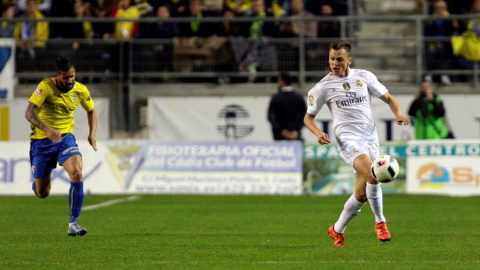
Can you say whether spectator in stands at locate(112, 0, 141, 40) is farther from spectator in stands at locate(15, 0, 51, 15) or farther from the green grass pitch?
the green grass pitch

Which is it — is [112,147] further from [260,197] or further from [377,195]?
[377,195]

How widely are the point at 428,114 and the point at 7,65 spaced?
8808 mm

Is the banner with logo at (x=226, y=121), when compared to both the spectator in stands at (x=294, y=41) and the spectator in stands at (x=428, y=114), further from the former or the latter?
the spectator in stands at (x=428, y=114)

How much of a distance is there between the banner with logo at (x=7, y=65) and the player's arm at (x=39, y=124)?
9906 millimetres

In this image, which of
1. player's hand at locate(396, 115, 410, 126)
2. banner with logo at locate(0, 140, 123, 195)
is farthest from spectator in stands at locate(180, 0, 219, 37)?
player's hand at locate(396, 115, 410, 126)

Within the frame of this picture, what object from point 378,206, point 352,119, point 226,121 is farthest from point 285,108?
point 378,206

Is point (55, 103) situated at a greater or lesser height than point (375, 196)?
greater

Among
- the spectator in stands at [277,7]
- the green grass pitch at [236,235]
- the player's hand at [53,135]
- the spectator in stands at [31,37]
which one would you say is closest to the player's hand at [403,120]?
the green grass pitch at [236,235]

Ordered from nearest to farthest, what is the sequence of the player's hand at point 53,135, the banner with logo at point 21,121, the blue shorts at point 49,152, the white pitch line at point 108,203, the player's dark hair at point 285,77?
the player's hand at point 53,135 < the blue shorts at point 49,152 < the white pitch line at point 108,203 < the player's dark hair at point 285,77 < the banner with logo at point 21,121

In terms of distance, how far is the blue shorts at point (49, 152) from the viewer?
41.1 ft

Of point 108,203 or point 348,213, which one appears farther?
point 108,203

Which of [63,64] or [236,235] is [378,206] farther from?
[63,64]

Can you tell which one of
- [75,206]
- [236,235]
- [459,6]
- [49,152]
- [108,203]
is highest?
[459,6]

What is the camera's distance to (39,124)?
465 inches
